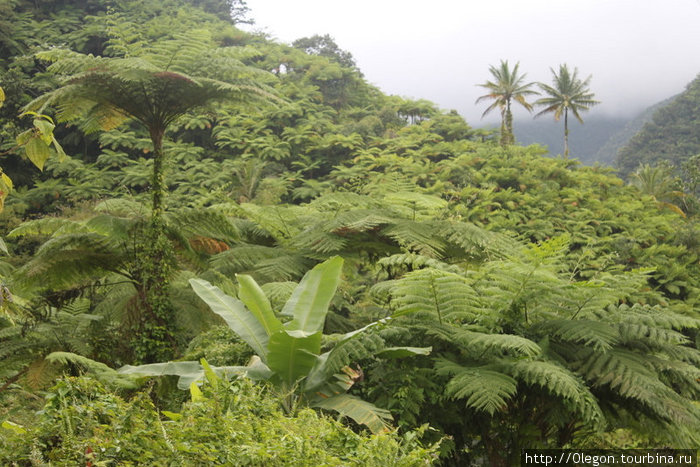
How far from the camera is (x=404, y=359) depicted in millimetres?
2889

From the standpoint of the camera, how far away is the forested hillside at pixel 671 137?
1249 inches

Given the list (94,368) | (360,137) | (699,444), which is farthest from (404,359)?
(360,137)

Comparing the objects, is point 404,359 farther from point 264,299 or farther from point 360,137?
point 360,137

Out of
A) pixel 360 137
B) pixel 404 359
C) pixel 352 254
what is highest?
pixel 360 137

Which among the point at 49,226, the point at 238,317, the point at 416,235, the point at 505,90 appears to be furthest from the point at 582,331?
the point at 505,90

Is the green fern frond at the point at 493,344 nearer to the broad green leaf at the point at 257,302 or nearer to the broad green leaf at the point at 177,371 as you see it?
the broad green leaf at the point at 257,302

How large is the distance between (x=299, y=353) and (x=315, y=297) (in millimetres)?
465


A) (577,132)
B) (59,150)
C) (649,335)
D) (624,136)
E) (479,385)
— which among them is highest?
(577,132)

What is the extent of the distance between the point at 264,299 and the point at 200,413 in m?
1.33

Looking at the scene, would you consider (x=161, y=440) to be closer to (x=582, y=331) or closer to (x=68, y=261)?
(x=582, y=331)

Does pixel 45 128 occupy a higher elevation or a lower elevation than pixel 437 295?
higher

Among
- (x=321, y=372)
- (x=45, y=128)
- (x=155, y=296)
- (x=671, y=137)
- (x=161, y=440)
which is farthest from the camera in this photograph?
(x=671, y=137)

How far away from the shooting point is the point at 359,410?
2422 millimetres

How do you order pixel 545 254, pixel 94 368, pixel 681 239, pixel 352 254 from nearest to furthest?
pixel 545 254 → pixel 94 368 → pixel 352 254 → pixel 681 239
